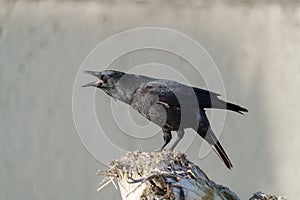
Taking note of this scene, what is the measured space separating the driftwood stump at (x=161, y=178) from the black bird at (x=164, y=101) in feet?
1.59

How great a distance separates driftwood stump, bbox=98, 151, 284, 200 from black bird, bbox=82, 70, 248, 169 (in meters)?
0.49

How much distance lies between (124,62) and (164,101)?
140 cm

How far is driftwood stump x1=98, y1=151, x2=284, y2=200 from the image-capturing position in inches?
95.5

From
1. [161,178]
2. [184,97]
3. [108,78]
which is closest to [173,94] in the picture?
[184,97]

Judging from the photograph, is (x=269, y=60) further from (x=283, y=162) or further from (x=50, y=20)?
(x=50, y=20)

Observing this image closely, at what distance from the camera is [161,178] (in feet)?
7.98

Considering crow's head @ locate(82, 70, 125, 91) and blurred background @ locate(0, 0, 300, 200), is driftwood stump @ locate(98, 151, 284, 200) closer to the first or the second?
crow's head @ locate(82, 70, 125, 91)

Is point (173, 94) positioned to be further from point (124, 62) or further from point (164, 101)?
point (124, 62)

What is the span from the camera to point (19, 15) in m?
4.57

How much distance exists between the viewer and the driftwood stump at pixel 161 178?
243 centimetres

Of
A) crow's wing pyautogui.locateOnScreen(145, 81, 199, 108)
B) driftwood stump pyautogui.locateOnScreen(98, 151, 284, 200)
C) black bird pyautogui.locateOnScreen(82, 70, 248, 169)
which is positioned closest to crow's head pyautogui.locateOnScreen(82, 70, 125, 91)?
black bird pyautogui.locateOnScreen(82, 70, 248, 169)

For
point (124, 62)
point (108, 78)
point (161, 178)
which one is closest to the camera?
point (161, 178)

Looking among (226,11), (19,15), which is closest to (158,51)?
(226,11)

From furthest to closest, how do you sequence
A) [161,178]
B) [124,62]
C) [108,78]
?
[124,62]
[108,78]
[161,178]
